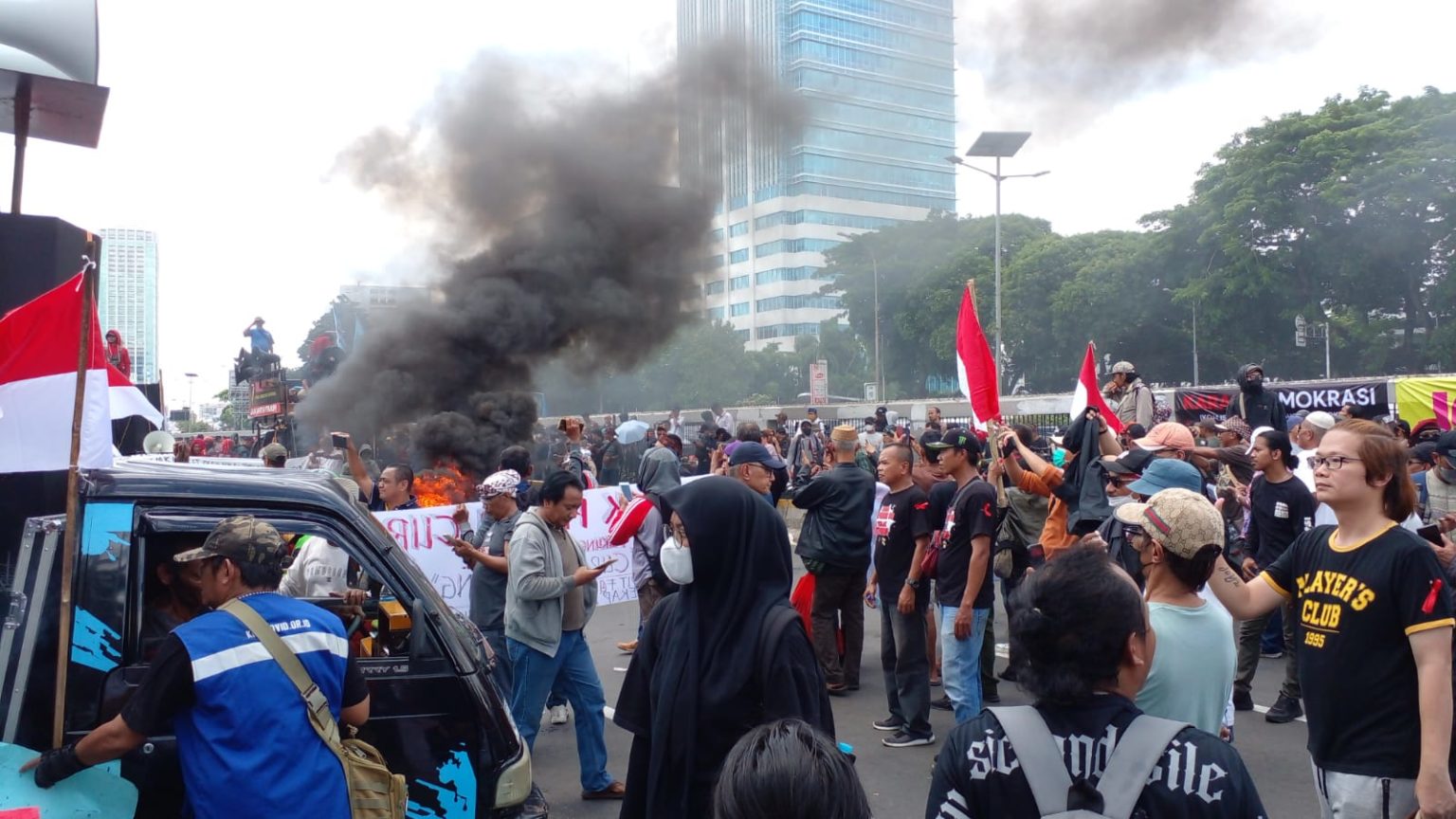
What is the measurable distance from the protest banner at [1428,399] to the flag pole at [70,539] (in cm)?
1366

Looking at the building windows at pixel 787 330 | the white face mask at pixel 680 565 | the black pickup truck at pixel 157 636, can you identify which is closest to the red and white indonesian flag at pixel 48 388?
the black pickup truck at pixel 157 636

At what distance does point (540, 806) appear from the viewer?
12.4 feet

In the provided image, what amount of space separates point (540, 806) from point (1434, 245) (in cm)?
3476

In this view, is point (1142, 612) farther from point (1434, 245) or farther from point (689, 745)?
point (1434, 245)

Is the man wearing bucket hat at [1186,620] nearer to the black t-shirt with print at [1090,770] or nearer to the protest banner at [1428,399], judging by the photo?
the black t-shirt with print at [1090,770]

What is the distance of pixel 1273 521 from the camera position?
6332 millimetres

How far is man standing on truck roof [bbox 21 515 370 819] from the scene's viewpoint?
8.66ft

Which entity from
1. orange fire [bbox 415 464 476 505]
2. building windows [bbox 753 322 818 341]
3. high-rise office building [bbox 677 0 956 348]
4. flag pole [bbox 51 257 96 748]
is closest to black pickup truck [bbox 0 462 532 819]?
flag pole [bbox 51 257 96 748]

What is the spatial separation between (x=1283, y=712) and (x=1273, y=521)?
117 cm

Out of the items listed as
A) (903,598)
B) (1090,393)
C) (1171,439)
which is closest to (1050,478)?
(1171,439)

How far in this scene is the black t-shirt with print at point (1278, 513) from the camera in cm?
619

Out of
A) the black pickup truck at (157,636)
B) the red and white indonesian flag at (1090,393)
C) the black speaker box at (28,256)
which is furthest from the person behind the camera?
the red and white indonesian flag at (1090,393)

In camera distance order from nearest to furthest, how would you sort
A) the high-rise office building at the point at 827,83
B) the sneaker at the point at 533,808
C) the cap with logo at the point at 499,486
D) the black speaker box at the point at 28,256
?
the black speaker box at the point at 28,256 → the sneaker at the point at 533,808 → the cap with logo at the point at 499,486 → the high-rise office building at the point at 827,83

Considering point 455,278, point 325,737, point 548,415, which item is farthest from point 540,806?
point 548,415
